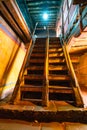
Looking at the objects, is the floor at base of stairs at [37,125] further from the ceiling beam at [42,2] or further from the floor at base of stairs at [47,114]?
the ceiling beam at [42,2]

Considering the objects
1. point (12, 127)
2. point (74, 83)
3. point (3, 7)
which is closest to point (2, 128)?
point (12, 127)

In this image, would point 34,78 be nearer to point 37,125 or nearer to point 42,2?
point 37,125

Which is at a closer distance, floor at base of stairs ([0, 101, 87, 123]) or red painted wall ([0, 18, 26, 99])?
floor at base of stairs ([0, 101, 87, 123])

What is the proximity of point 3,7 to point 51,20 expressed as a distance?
6668 millimetres

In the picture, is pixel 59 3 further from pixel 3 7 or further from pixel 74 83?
pixel 74 83

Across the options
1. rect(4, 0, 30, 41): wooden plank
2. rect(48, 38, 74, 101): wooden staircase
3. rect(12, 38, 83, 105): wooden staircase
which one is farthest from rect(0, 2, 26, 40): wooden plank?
rect(48, 38, 74, 101): wooden staircase

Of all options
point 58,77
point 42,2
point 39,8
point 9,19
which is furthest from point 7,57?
point 39,8

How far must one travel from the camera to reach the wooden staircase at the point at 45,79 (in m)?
2.73

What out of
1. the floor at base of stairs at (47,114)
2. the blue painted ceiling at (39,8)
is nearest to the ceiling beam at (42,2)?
the blue painted ceiling at (39,8)

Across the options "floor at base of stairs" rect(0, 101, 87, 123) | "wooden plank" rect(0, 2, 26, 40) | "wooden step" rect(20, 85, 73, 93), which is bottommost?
"floor at base of stairs" rect(0, 101, 87, 123)

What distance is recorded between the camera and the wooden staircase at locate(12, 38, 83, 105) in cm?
273

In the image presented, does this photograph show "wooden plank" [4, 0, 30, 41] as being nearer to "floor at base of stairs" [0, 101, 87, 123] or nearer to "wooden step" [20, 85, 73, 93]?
"wooden step" [20, 85, 73, 93]

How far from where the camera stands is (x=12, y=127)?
6.21 ft

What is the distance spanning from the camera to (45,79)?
2.77m
